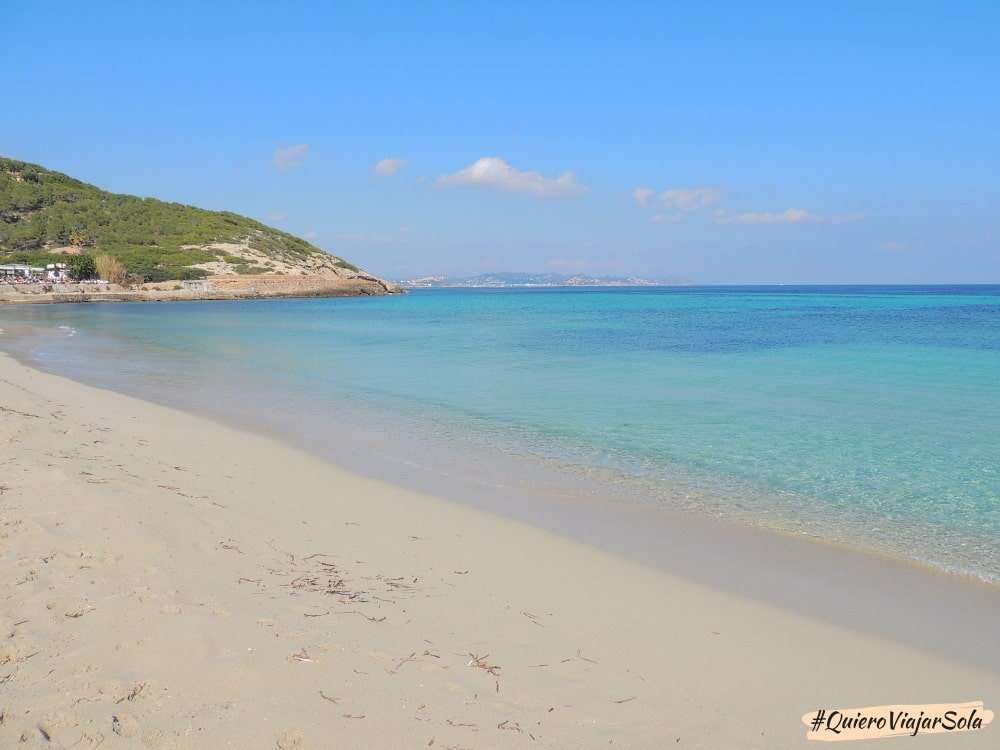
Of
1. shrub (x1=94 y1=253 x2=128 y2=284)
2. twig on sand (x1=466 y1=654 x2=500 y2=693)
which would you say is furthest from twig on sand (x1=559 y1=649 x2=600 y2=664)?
shrub (x1=94 y1=253 x2=128 y2=284)

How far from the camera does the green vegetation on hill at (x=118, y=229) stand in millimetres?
80062

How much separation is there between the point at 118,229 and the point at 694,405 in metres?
95.5

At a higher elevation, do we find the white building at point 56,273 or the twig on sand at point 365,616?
the white building at point 56,273

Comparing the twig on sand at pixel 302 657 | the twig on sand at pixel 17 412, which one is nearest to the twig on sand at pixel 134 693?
the twig on sand at pixel 302 657

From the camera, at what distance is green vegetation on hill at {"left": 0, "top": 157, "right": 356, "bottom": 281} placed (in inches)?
3152

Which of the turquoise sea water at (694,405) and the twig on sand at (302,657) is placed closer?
the twig on sand at (302,657)

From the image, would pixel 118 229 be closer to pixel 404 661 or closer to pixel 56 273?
pixel 56 273

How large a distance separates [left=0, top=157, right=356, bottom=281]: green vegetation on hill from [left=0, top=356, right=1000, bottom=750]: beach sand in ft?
255

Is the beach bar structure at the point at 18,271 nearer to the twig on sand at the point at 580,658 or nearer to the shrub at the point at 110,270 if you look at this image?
the shrub at the point at 110,270

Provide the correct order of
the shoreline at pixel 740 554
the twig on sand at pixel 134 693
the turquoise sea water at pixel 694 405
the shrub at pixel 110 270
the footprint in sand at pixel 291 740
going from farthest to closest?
1. the shrub at pixel 110 270
2. the turquoise sea water at pixel 694 405
3. the shoreline at pixel 740 554
4. the twig on sand at pixel 134 693
5. the footprint in sand at pixel 291 740

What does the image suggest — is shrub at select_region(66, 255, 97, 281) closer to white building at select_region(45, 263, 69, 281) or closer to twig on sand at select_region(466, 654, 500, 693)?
white building at select_region(45, 263, 69, 281)

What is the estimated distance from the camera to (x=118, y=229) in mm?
90938

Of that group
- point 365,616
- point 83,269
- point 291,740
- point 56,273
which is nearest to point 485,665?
point 365,616

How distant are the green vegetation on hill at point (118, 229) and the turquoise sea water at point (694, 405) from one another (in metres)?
57.5
